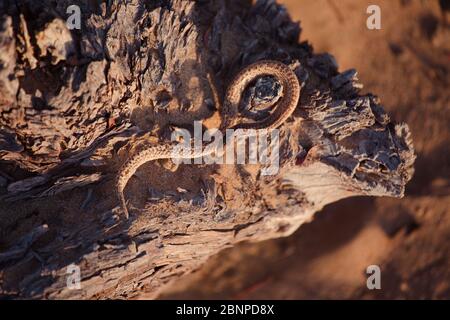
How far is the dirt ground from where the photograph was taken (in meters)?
6.80

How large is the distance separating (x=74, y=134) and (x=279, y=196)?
3463 mm

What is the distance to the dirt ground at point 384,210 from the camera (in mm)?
6805

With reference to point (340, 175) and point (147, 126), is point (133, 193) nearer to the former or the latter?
point (147, 126)

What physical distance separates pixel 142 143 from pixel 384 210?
5.05 metres

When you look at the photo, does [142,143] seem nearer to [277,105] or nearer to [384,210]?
[277,105]

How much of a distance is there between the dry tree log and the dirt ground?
4.16 ft

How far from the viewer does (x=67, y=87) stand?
433cm

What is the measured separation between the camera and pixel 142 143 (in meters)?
5.18

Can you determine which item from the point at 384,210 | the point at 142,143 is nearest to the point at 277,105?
the point at 142,143

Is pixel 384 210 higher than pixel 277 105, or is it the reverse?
pixel 277 105

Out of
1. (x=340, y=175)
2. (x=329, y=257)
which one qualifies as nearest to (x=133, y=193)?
(x=340, y=175)

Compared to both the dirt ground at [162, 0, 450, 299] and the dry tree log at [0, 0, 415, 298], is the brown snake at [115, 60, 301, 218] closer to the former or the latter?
the dry tree log at [0, 0, 415, 298]

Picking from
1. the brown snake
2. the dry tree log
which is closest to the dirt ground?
the dry tree log

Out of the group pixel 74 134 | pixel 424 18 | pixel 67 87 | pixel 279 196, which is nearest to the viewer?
pixel 67 87
